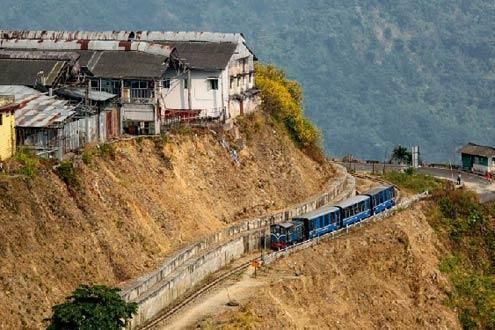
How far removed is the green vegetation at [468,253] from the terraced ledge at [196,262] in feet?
37.7

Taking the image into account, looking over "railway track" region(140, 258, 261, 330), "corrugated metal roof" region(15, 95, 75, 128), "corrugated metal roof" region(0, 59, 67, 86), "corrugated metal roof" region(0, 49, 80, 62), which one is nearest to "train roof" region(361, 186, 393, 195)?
"railway track" region(140, 258, 261, 330)

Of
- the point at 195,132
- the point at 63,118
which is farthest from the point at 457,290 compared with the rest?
the point at 63,118

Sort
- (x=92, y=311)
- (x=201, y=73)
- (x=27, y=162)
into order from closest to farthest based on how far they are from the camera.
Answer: (x=92, y=311)
(x=27, y=162)
(x=201, y=73)

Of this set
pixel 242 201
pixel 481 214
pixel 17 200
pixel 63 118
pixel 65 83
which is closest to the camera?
pixel 17 200

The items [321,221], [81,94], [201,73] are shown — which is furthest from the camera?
[201,73]

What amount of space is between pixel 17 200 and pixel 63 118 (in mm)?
10006

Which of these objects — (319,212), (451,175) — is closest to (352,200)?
(319,212)

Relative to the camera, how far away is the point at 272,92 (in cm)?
10838

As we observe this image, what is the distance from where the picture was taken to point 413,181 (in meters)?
112

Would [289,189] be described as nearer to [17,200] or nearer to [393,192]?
[393,192]

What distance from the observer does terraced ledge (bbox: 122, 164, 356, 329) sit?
65875mm

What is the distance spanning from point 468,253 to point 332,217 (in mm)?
16823

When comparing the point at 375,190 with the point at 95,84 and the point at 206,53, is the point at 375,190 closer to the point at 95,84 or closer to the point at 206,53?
the point at 206,53

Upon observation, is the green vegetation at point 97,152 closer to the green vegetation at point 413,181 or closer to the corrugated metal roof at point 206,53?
the corrugated metal roof at point 206,53
